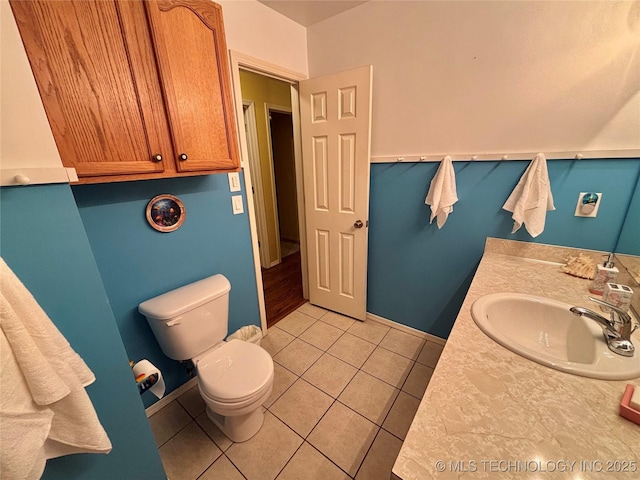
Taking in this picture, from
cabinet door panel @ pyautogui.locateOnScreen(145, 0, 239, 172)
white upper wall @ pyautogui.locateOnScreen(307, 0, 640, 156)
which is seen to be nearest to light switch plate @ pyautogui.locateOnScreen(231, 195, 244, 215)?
cabinet door panel @ pyautogui.locateOnScreen(145, 0, 239, 172)

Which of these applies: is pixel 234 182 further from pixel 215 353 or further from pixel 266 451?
pixel 266 451

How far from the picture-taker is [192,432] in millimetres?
1361

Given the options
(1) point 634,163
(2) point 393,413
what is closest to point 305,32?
(1) point 634,163

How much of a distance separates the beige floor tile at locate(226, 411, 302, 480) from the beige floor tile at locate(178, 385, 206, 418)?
0.34 m

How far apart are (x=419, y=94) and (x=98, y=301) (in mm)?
1888

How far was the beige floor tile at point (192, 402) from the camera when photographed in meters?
1.47

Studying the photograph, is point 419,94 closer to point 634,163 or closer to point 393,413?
point 634,163

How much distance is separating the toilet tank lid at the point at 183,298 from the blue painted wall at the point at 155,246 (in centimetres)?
8

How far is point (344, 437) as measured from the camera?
4.28 feet

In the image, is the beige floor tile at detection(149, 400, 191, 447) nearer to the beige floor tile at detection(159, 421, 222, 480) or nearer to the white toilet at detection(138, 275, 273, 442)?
the beige floor tile at detection(159, 421, 222, 480)

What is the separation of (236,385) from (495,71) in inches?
81.4

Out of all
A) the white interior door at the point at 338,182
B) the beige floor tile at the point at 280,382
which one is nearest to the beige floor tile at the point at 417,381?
the white interior door at the point at 338,182

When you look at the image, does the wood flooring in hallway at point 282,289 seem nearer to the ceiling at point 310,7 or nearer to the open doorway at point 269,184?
the open doorway at point 269,184

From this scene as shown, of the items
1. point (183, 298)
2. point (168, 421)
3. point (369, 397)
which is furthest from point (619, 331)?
point (168, 421)
